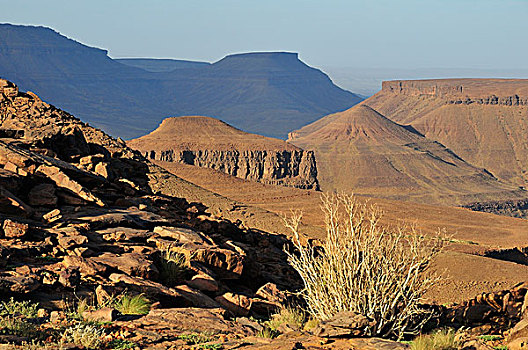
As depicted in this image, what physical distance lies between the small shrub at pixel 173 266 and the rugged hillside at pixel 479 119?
400ft

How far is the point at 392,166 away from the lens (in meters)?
118

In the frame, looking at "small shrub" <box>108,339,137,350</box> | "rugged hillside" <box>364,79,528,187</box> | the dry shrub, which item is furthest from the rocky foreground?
"rugged hillside" <box>364,79,528,187</box>

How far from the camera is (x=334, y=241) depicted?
32.8 ft

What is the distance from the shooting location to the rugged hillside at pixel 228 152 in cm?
7100

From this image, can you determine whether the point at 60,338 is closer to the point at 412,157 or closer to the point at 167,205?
the point at 167,205

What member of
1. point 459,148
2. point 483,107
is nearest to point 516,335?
point 459,148

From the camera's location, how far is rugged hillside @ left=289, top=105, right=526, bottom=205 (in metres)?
105

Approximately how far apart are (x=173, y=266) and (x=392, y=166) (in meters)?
110

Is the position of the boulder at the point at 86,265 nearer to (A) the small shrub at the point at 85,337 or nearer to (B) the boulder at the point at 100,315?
(B) the boulder at the point at 100,315

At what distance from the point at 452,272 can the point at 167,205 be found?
1280cm

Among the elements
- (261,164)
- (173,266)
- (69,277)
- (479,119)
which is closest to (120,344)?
(69,277)

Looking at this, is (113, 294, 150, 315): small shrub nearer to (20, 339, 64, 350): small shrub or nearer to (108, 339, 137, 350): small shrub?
(108, 339, 137, 350): small shrub

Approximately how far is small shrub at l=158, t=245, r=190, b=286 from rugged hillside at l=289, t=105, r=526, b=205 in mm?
84093

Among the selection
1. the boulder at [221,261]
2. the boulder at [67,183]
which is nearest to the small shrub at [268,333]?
the boulder at [221,261]
